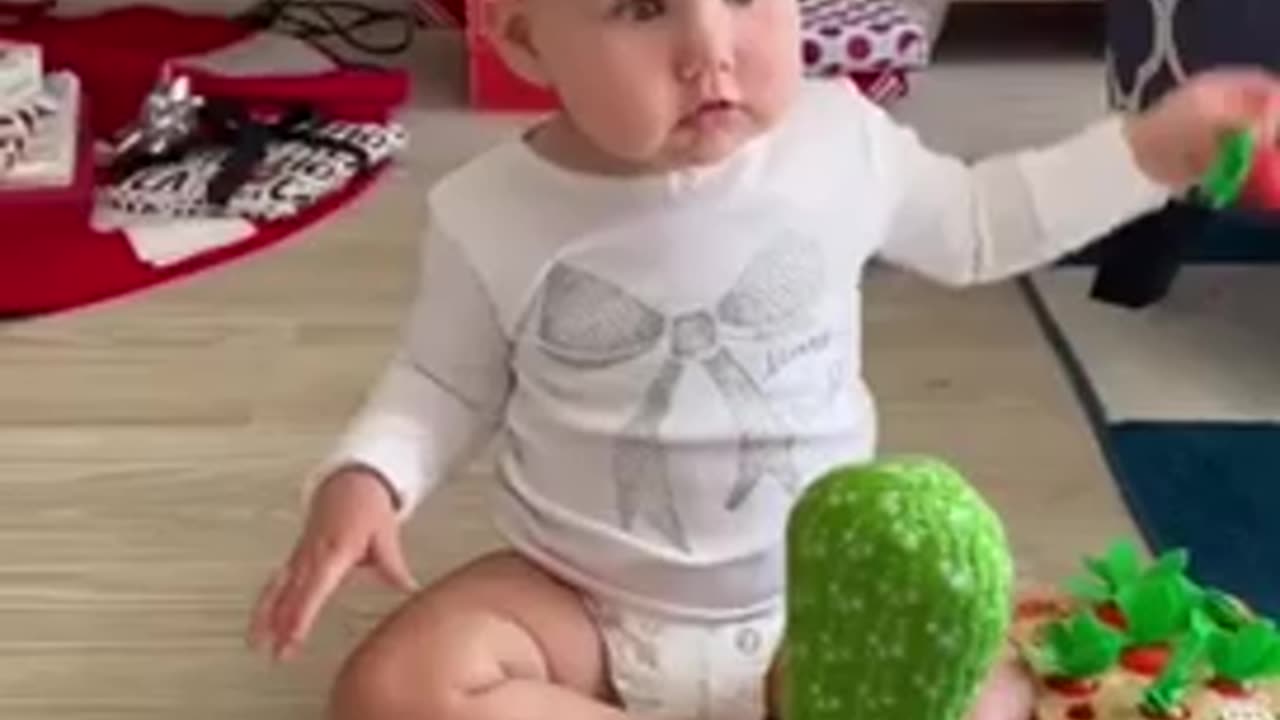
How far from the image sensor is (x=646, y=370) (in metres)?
1.08

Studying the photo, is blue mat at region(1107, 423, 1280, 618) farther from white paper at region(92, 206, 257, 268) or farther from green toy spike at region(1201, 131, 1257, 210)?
white paper at region(92, 206, 257, 268)

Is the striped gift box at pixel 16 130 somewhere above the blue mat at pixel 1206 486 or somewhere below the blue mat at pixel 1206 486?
below

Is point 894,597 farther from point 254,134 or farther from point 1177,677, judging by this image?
point 254,134

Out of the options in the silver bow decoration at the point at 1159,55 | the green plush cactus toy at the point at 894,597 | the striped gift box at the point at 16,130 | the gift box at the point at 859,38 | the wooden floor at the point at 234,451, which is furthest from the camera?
the gift box at the point at 859,38

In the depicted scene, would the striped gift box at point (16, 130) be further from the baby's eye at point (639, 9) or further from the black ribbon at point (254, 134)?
the baby's eye at point (639, 9)

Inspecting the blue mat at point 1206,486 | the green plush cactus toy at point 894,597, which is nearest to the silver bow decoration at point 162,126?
the blue mat at point 1206,486

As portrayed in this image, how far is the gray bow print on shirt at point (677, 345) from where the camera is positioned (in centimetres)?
108

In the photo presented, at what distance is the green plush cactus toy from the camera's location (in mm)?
864

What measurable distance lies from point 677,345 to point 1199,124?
8.5 inches

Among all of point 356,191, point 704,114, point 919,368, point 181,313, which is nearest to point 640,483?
point 704,114

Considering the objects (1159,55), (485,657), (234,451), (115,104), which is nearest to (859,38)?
(1159,55)

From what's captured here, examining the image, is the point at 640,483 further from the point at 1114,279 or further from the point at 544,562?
the point at 1114,279

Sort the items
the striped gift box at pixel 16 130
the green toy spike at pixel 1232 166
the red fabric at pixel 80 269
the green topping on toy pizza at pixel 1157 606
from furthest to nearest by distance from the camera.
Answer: the striped gift box at pixel 16 130 → the red fabric at pixel 80 269 → the green topping on toy pizza at pixel 1157 606 → the green toy spike at pixel 1232 166

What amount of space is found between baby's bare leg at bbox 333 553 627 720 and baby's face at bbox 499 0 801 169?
18 centimetres
